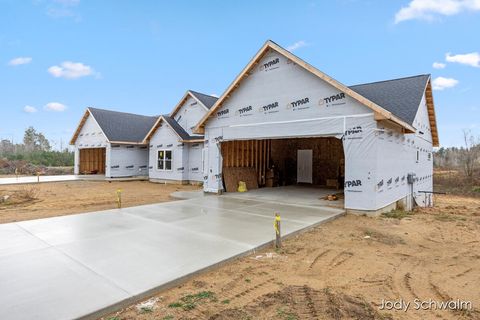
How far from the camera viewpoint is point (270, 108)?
10.4 metres

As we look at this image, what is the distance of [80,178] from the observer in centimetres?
2133

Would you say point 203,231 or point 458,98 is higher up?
point 458,98

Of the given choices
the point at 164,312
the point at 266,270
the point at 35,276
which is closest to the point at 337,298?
the point at 266,270

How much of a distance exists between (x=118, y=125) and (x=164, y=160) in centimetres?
643

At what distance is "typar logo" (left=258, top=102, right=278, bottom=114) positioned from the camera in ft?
33.7

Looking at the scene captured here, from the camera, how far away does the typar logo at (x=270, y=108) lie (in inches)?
404

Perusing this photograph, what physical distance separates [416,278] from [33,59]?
29.3 meters

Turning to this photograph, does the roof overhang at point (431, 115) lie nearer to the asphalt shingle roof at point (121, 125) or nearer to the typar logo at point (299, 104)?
the typar logo at point (299, 104)

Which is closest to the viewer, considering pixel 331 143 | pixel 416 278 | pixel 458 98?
pixel 416 278

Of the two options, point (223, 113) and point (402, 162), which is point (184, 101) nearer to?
point (223, 113)

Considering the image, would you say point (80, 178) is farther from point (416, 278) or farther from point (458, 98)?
point (458, 98)

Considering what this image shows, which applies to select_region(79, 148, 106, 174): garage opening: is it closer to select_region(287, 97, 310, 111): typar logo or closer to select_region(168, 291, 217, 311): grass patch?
select_region(287, 97, 310, 111): typar logo

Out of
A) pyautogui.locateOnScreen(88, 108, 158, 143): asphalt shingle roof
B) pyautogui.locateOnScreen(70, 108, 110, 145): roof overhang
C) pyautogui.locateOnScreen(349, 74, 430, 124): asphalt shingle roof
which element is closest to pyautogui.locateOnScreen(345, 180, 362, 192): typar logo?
pyautogui.locateOnScreen(349, 74, 430, 124): asphalt shingle roof

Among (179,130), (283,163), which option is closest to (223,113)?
(283,163)
